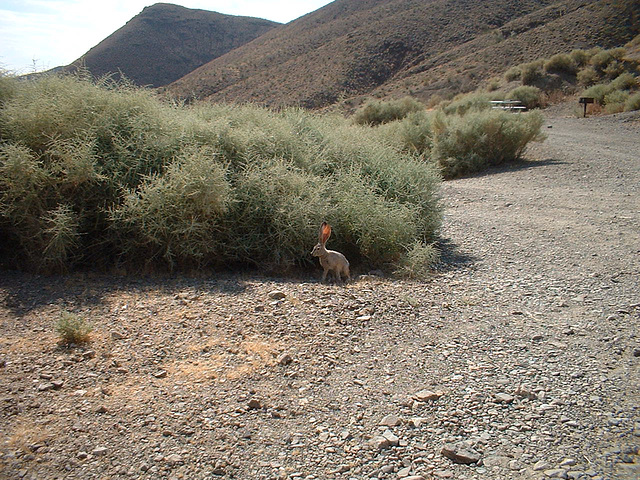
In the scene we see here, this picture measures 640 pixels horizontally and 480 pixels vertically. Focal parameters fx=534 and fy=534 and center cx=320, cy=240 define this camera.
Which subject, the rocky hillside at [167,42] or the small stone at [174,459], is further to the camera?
the rocky hillside at [167,42]

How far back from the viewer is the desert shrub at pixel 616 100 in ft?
71.3

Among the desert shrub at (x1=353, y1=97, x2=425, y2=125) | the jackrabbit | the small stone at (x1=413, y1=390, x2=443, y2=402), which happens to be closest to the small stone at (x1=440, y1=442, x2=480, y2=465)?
the small stone at (x1=413, y1=390, x2=443, y2=402)

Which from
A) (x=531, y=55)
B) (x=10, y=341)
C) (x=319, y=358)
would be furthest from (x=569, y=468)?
(x=531, y=55)

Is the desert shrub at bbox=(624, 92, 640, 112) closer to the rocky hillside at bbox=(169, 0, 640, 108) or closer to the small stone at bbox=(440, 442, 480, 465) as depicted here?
the rocky hillside at bbox=(169, 0, 640, 108)

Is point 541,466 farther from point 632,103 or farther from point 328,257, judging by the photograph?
point 632,103

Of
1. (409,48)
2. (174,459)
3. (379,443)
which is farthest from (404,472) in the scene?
(409,48)

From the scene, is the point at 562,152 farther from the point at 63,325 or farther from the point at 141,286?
the point at 63,325

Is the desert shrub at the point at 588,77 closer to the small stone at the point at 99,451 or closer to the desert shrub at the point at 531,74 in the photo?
the desert shrub at the point at 531,74

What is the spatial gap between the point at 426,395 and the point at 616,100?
75.8 ft

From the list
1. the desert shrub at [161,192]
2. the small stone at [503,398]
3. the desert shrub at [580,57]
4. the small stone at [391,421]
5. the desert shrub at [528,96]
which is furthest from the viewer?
the desert shrub at [580,57]

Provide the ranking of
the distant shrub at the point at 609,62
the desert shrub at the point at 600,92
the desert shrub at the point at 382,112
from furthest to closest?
the distant shrub at the point at 609,62 → the desert shrub at the point at 600,92 → the desert shrub at the point at 382,112

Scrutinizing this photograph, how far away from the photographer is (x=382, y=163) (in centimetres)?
817

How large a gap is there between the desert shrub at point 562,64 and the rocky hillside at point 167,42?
35.2 m

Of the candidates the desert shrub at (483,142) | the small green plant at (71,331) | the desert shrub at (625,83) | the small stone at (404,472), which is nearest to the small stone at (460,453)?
the small stone at (404,472)
